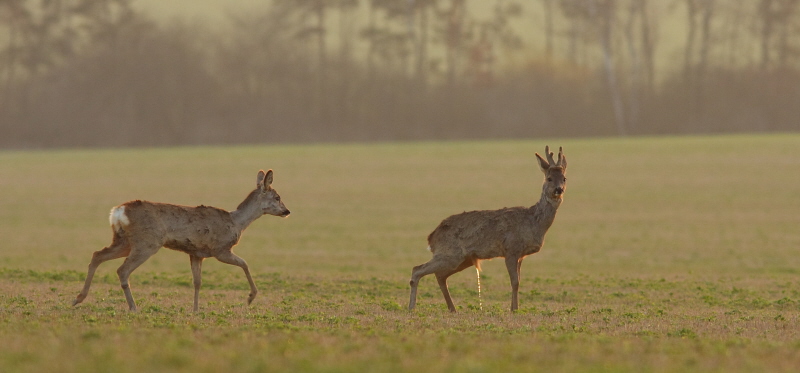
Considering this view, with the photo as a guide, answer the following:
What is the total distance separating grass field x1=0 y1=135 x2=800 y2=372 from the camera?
419 inches

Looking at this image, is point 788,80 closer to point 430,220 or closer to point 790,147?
point 790,147

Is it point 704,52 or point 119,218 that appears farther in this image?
point 704,52

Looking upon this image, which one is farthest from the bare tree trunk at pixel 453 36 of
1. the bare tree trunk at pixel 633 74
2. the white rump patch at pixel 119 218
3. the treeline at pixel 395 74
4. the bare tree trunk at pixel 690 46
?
the white rump patch at pixel 119 218

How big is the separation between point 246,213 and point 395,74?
251 ft

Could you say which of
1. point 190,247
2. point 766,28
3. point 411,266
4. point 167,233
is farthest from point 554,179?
point 766,28

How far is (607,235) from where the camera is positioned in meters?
33.0

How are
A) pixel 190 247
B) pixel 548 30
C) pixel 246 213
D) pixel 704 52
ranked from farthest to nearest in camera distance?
pixel 548 30 → pixel 704 52 → pixel 246 213 → pixel 190 247

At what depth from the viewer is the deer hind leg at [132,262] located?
48.6 ft

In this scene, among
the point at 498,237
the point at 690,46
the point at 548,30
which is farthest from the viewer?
the point at 548,30

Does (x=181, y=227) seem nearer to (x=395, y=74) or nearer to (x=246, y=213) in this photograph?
(x=246, y=213)

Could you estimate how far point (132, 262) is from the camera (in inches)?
587

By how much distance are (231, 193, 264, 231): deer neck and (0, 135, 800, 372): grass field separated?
1.21 meters

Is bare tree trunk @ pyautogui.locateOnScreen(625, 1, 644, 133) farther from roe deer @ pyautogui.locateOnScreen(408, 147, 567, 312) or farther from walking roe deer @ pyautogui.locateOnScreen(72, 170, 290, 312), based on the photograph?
walking roe deer @ pyautogui.locateOnScreen(72, 170, 290, 312)

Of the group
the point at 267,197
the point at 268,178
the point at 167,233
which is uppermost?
the point at 268,178
